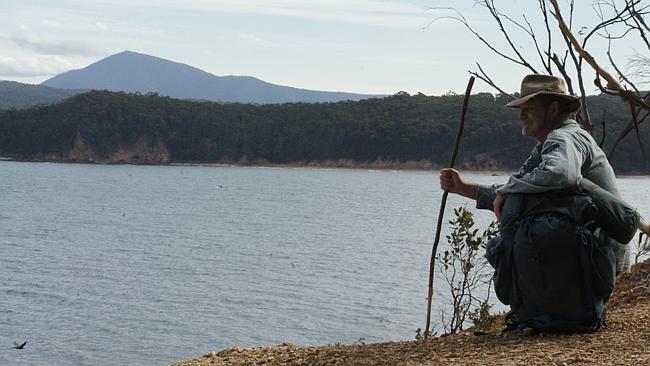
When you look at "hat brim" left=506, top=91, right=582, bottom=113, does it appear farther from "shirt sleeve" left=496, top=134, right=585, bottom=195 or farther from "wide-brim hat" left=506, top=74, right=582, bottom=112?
"shirt sleeve" left=496, top=134, right=585, bottom=195

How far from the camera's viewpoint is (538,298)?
15.8ft

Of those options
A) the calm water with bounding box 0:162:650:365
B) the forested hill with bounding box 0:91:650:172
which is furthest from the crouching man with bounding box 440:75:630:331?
the forested hill with bounding box 0:91:650:172

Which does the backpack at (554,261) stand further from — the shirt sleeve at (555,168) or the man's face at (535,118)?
the man's face at (535,118)

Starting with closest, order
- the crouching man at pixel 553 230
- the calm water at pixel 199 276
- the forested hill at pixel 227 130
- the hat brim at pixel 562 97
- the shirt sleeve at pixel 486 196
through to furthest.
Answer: the crouching man at pixel 553 230 → the hat brim at pixel 562 97 → the shirt sleeve at pixel 486 196 → the calm water at pixel 199 276 → the forested hill at pixel 227 130

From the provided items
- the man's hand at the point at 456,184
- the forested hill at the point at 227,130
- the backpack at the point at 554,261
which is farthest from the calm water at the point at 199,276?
the forested hill at the point at 227,130

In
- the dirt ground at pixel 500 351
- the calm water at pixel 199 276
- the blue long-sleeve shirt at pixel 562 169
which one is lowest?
the calm water at pixel 199 276

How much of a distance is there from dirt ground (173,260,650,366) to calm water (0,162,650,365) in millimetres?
14041

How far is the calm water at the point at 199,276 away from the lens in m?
21.5

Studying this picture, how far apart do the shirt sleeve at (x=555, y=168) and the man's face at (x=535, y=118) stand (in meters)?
0.29

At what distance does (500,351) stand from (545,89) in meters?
1.28

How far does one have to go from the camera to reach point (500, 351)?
473 centimetres

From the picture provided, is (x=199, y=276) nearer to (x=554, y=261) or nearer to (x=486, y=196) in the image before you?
(x=486, y=196)

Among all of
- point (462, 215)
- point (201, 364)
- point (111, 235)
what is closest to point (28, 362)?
point (462, 215)

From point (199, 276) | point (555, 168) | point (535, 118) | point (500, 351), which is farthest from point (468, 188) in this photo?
point (199, 276)
